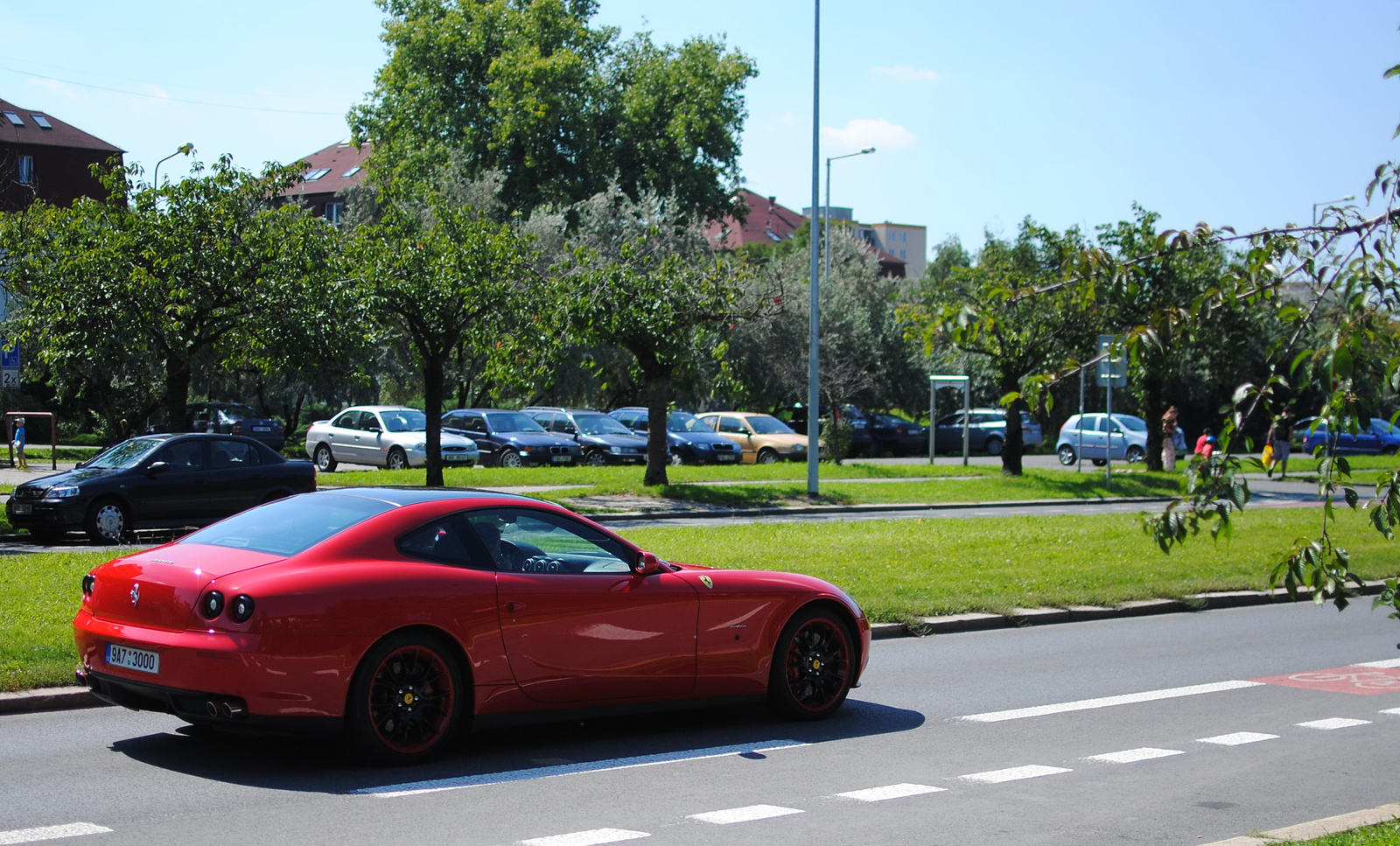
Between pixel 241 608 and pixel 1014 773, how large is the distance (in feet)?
12.9

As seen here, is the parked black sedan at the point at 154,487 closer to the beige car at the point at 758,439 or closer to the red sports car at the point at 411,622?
the red sports car at the point at 411,622

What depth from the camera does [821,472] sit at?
33.8 m

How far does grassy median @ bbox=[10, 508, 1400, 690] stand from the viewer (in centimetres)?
1069

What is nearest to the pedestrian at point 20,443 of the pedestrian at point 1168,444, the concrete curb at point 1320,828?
the pedestrian at point 1168,444

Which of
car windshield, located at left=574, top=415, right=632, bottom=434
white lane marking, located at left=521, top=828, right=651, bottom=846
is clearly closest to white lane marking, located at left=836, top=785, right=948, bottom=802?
white lane marking, located at left=521, top=828, right=651, bottom=846

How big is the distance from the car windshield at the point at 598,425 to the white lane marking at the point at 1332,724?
3081cm

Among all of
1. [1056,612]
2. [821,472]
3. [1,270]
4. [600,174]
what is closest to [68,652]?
[1056,612]

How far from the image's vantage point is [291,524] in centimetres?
714

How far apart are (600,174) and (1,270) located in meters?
31.8

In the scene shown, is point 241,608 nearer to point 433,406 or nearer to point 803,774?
point 803,774

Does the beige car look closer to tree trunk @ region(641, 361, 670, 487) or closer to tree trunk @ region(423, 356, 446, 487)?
tree trunk @ region(641, 361, 670, 487)

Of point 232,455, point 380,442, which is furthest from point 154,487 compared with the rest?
point 380,442

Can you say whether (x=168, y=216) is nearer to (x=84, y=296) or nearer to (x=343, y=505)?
(x=84, y=296)

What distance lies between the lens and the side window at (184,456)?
18641mm
